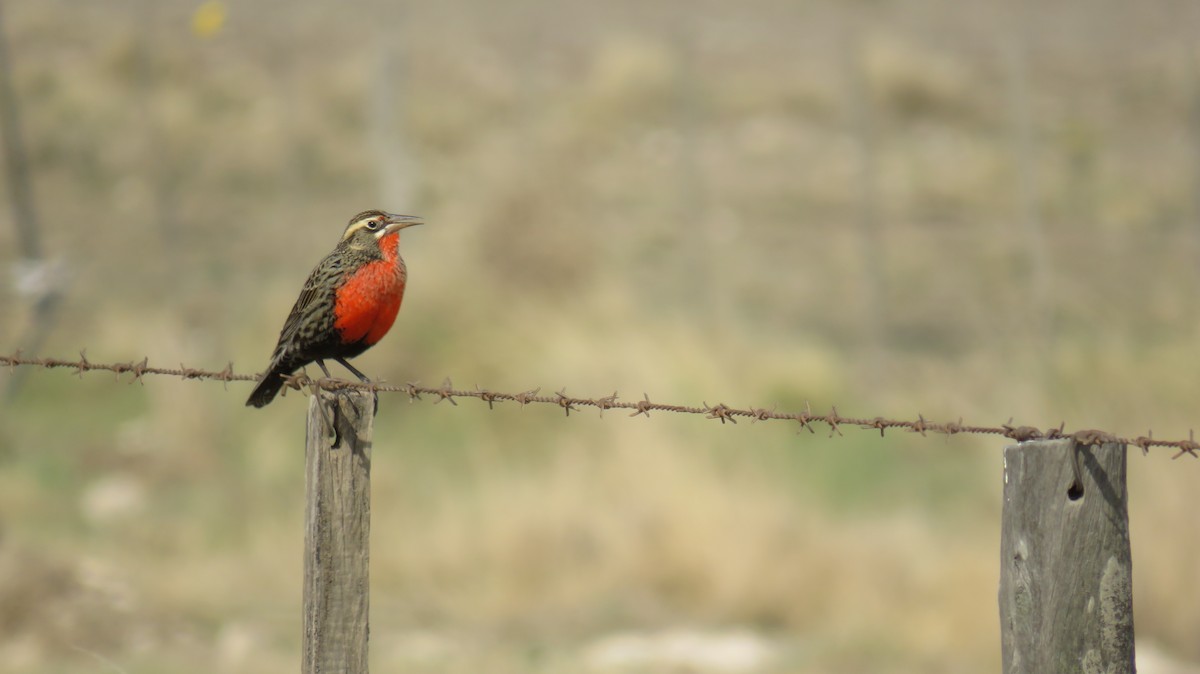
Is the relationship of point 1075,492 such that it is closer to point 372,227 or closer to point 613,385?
point 372,227

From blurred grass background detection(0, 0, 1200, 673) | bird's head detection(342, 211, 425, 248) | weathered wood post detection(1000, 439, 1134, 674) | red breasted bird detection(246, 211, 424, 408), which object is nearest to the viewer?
weathered wood post detection(1000, 439, 1134, 674)

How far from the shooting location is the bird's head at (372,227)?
173 inches

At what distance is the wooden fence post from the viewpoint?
9.96 feet

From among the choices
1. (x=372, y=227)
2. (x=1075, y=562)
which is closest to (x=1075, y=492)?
(x=1075, y=562)

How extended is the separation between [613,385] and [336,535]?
26.5 ft

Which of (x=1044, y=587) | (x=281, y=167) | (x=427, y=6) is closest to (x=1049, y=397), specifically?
(x=1044, y=587)

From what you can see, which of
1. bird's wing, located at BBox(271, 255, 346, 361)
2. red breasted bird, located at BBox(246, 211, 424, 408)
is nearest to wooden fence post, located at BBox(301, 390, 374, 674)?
red breasted bird, located at BBox(246, 211, 424, 408)

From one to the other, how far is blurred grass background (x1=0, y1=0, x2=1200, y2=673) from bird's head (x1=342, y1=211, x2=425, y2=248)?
75.3 inches

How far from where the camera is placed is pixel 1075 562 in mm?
2576

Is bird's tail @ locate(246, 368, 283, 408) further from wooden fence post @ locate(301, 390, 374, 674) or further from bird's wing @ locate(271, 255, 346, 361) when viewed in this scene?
wooden fence post @ locate(301, 390, 374, 674)

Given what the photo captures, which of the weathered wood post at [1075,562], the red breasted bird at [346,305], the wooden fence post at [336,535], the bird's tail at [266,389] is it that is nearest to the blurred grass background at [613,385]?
the bird's tail at [266,389]

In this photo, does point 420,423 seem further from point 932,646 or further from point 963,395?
point 932,646

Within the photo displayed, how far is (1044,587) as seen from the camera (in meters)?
2.59

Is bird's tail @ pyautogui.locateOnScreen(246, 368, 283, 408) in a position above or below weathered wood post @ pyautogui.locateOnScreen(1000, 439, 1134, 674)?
above
